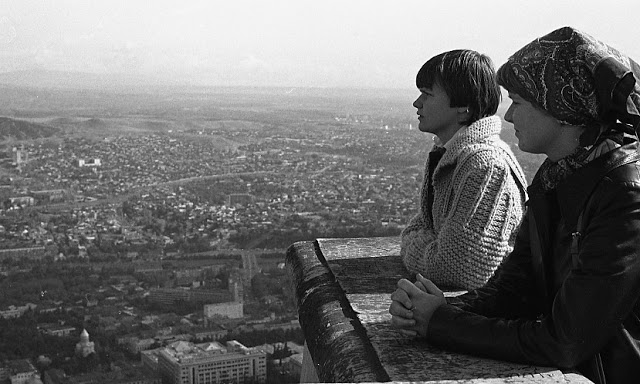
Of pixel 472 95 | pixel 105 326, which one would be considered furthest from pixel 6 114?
pixel 472 95

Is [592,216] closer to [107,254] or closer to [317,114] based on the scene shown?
[107,254]

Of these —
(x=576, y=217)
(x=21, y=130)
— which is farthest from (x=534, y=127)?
(x=21, y=130)

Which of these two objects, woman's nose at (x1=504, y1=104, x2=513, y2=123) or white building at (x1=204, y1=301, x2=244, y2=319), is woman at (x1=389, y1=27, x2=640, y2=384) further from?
white building at (x1=204, y1=301, x2=244, y2=319)

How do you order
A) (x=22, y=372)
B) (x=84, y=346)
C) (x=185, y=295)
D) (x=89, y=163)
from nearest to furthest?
1. (x=22, y=372)
2. (x=84, y=346)
3. (x=185, y=295)
4. (x=89, y=163)

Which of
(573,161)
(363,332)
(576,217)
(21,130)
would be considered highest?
(573,161)

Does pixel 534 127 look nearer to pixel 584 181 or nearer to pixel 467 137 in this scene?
pixel 584 181

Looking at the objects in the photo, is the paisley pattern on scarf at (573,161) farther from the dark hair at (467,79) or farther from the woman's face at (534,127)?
the dark hair at (467,79)

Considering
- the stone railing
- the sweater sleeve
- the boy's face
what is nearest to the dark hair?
the boy's face
